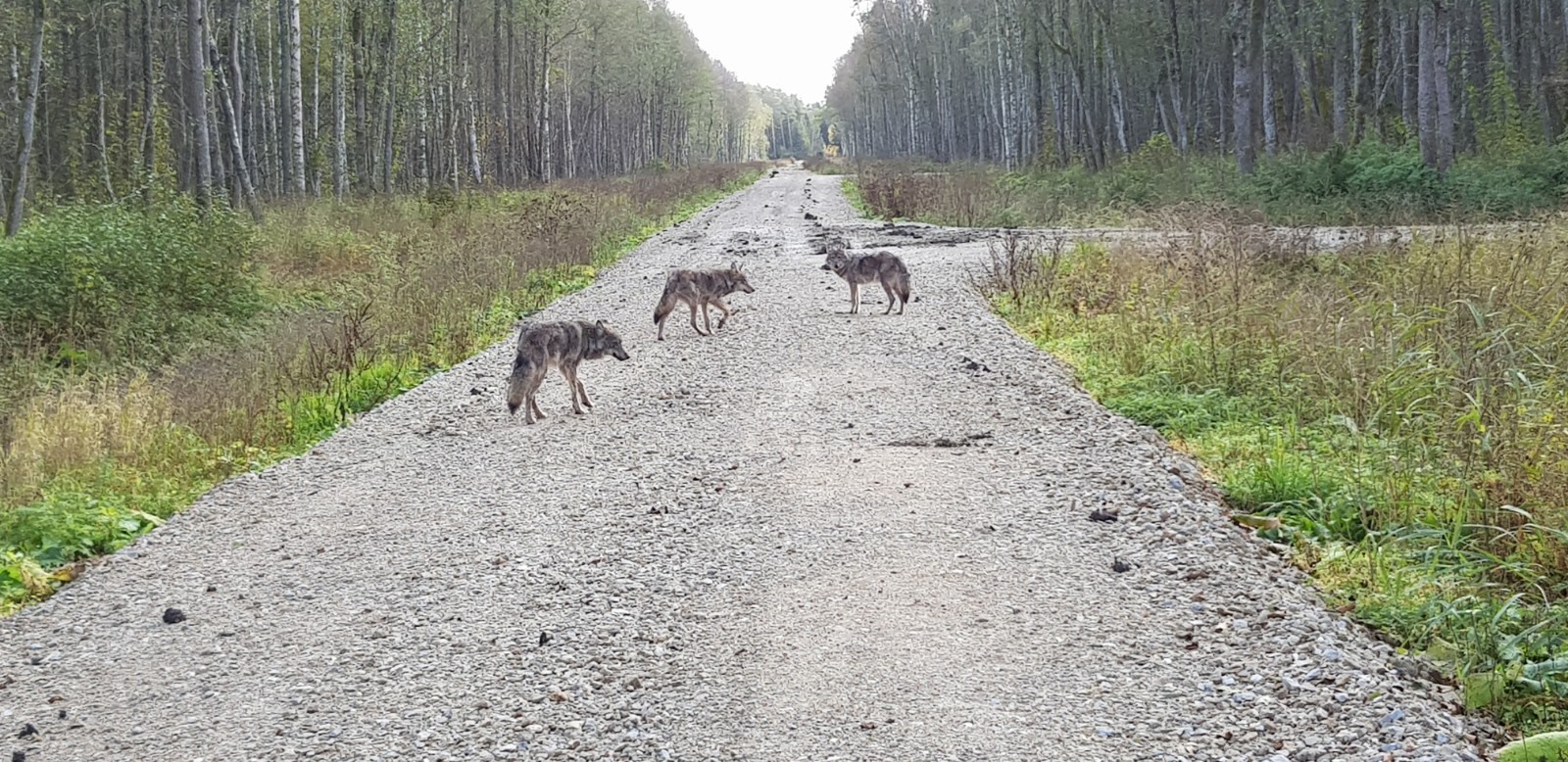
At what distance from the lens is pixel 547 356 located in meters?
10.9

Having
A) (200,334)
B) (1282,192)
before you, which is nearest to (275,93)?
(200,334)

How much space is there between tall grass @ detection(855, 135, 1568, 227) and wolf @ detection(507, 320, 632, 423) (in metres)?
11.0

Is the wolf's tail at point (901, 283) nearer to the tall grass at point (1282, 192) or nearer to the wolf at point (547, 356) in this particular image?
the wolf at point (547, 356)

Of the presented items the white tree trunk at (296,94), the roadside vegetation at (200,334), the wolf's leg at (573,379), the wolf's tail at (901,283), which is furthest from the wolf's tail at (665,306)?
the white tree trunk at (296,94)

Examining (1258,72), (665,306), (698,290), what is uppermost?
(1258,72)

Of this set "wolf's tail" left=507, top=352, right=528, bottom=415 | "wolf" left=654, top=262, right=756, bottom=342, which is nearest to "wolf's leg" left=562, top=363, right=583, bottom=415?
"wolf's tail" left=507, top=352, right=528, bottom=415

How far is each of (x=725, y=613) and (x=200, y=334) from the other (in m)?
13.9

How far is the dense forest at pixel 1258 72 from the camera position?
31.2m

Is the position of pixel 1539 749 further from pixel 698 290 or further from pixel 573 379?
pixel 698 290

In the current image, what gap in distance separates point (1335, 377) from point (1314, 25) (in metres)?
36.1

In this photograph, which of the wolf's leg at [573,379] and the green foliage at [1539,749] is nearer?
the green foliage at [1539,749]

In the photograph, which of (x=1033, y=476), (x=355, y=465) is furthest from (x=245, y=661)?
(x=1033, y=476)

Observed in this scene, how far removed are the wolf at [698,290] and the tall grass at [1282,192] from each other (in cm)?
745

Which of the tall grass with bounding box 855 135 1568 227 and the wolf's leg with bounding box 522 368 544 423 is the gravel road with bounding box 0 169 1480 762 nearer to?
the wolf's leg with bounding box 522 368 544 423
